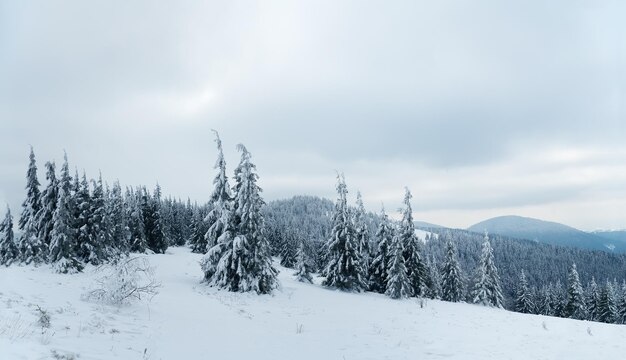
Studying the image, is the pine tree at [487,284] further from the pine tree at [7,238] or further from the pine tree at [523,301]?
the pine tree at [7,238]

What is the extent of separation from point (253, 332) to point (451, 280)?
44.1 meters

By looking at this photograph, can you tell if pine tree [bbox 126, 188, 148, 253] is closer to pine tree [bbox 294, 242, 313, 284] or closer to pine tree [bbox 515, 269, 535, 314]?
pine tree [bbox 294, 242, 313, 284]

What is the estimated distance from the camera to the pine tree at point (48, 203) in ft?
116

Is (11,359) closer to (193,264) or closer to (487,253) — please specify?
(193,264)

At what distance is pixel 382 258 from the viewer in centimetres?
Answer: 3850

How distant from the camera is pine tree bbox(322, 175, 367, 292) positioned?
3569 centimetres

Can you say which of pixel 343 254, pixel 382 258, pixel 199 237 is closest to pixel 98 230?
pixel 343 254

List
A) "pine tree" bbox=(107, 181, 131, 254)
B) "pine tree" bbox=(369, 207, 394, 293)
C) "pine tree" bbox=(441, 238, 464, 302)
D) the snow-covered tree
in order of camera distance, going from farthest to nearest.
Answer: "pine tree" bbox=(441, 238, 464, 302) → "pine tree" bbox=(107, 181, 131, 254) → "pine tree" bbox=(369, 207, 394, 293) → the snow-covered tree

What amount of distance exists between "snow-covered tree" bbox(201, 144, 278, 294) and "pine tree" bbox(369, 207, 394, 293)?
1369cm

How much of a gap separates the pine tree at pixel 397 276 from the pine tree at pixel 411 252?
7.75 feet

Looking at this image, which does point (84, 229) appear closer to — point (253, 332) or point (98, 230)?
point (98, 230)

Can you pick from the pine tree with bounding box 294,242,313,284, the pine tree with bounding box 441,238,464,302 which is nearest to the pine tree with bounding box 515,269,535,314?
the pine tree with bounding box 441,238,464,302

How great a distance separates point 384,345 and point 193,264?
102ft

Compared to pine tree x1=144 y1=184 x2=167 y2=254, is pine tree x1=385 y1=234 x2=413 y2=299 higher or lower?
pine tree x1=144 y1=184 x2=167 y2=254
